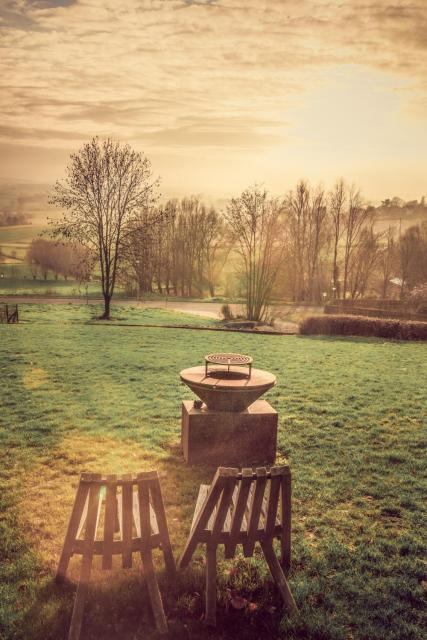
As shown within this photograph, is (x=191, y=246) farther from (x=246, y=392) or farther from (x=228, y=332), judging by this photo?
(x=246, y=392)

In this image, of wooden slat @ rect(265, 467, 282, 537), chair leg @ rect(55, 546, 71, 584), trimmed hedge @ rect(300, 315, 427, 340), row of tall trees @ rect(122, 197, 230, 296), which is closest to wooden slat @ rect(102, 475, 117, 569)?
chair leg @ rect(55, 546, 71, 584)

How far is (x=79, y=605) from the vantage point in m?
3.26

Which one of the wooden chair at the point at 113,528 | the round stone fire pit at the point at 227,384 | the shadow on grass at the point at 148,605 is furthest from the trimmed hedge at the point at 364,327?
the wooden chair at the point at 113,528

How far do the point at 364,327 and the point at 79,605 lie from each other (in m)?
18.5

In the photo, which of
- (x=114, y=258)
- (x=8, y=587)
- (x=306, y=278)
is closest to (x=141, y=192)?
(x=114, y=258)

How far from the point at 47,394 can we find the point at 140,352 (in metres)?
5.30

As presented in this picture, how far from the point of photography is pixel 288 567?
4062 mm

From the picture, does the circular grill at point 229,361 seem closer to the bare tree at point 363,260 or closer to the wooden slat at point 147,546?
the wooden slat at point 147,546

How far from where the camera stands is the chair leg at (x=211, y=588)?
11.2ft

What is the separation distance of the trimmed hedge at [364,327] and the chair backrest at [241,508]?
17198 millimetres

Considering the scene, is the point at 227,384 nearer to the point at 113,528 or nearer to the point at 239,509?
the point at 239,509

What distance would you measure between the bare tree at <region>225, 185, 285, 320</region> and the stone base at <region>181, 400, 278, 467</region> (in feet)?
69.4

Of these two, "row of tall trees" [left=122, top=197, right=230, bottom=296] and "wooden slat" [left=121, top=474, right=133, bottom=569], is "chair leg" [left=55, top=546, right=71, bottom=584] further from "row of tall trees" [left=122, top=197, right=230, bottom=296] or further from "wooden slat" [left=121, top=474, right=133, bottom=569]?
"row of tall trees" [left=122, top=197, right=230, bottom=296]

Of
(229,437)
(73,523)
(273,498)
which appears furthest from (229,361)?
(73,523)
